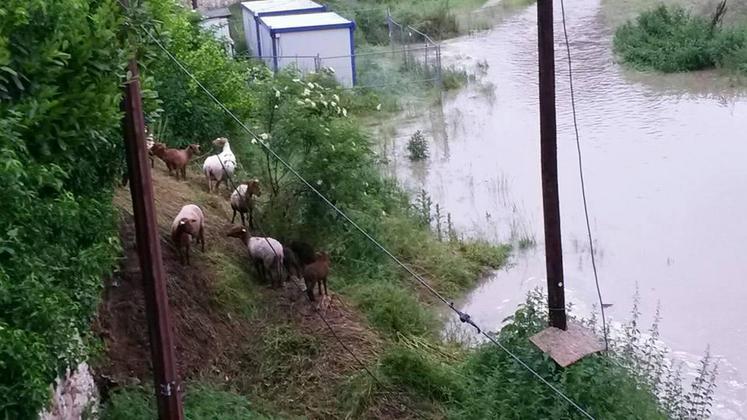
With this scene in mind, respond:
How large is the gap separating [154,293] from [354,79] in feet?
56.2

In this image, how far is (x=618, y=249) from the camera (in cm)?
1420

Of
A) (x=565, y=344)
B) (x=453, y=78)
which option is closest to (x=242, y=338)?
(x=565, y=344)

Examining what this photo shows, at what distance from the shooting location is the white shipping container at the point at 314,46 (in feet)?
73.3

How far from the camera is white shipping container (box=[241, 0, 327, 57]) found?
25141 millimetres

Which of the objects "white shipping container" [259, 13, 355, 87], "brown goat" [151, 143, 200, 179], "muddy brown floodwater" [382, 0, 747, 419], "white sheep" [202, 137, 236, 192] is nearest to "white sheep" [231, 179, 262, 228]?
"white sheep" [202, 137, 236, 192]

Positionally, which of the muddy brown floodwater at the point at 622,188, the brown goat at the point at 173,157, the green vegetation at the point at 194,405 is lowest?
the muddy brown floodwater at the point at 622,188

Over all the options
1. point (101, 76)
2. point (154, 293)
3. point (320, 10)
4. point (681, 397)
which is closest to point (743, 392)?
point (681, 397)

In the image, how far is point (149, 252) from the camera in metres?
6.18

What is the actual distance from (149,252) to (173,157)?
6210 millimetres

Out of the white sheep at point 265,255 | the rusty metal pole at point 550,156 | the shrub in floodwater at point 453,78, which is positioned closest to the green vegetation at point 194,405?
the white sheep at point 265,255

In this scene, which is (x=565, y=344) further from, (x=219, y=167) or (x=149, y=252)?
(x=219, y=167)

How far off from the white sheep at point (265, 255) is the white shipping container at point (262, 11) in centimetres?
1360

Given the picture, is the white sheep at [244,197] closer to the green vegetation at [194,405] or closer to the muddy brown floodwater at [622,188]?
the muddy brown floodwater at [622,188]

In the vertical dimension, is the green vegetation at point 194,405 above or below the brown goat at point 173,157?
below
